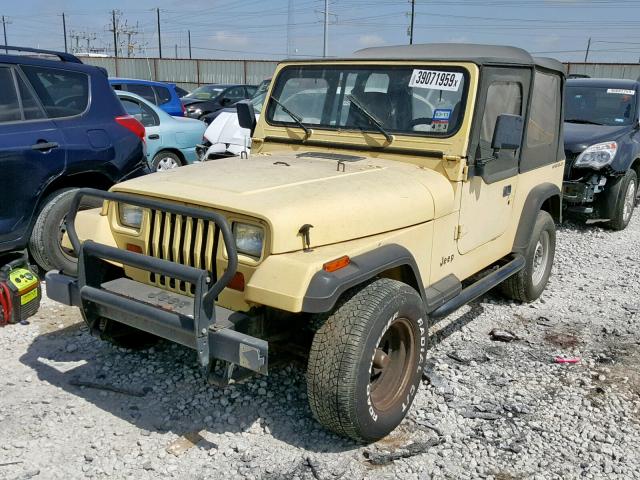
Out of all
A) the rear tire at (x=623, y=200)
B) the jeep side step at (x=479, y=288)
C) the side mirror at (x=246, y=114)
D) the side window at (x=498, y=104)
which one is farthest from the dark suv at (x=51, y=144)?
the rear tire at (x=623, y=200)

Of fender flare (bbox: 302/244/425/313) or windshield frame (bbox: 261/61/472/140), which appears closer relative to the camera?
fender flare (bbox: 302/244/425/313)

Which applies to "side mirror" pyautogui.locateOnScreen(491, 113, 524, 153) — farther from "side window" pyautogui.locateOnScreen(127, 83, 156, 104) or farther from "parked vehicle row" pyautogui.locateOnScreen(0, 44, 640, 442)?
"side window" pyautogui.locateOnScreen(127, 83, 156, 104)

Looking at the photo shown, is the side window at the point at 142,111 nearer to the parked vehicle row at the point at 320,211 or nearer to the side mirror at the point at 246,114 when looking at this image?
the parked vehicle row at the point at 320,211

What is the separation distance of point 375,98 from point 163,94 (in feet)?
29.6

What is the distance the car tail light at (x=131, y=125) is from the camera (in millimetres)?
5699

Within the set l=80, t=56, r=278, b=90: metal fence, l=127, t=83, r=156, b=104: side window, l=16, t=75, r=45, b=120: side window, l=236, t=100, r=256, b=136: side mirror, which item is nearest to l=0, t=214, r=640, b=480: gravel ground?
l=16, t=75, r=45, b=120: side window

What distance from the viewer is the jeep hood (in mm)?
2906

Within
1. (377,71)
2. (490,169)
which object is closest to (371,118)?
(377,71)

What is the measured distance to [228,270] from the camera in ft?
8.64

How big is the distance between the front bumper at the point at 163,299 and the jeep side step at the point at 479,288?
4.42 feet

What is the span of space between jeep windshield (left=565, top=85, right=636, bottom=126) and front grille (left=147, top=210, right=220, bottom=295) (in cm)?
694

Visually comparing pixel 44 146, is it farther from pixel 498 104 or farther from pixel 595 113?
pixel 595 113

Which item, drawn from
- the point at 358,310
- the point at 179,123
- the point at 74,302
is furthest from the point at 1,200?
the point at 179,123

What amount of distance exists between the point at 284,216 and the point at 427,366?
1.74 m
